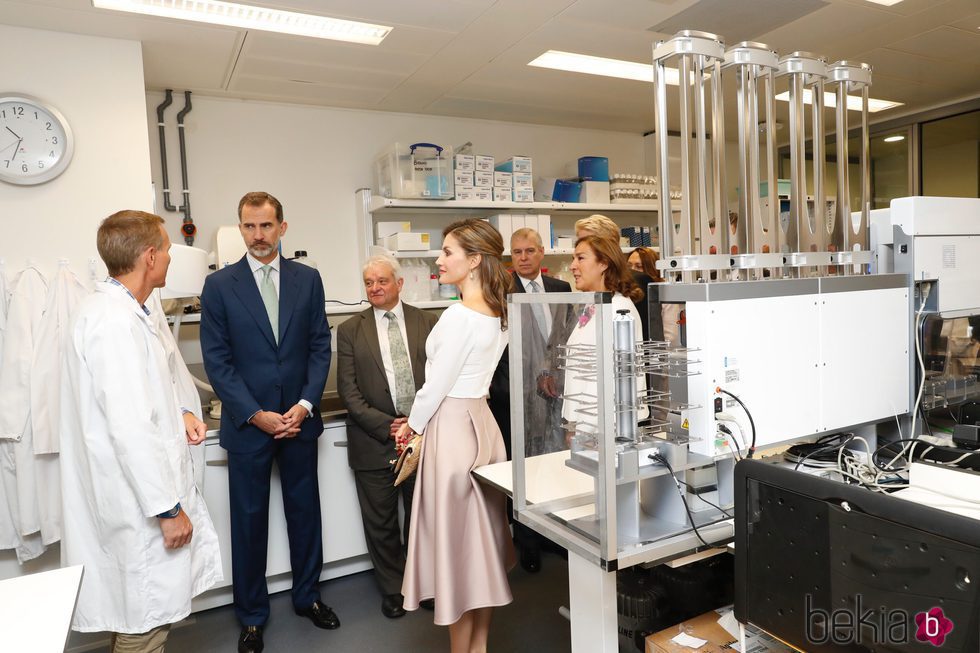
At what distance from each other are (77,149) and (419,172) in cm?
173

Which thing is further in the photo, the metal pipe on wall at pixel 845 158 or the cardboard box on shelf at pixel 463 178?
the cardboard box on shelf at pixel 463 178

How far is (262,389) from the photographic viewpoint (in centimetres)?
254

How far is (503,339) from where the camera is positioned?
2.08m

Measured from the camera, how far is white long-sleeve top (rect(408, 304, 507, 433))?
1.93 metres

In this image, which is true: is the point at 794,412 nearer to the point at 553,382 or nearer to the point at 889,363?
the point at 889,363

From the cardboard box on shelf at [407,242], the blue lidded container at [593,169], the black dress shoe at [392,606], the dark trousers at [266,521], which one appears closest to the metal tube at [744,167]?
the dark trousers at [266,521]

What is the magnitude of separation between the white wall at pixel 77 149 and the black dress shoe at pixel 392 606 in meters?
1.33

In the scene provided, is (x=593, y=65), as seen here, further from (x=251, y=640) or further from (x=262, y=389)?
(x=251, y=640)

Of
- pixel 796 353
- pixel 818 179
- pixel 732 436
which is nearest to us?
pixel 732 436

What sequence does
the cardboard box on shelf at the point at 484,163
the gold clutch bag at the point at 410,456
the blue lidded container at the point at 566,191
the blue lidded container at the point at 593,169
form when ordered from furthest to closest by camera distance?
the blue lidded container at the point at 593,169
the blue lidded container at the point at 566,191
the cardboard box on shelf at the point at 484,163
the gold clutch bag at the point at 410,456

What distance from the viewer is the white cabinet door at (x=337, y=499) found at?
9.71 feet

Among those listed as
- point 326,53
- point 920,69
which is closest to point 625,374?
point 326,53

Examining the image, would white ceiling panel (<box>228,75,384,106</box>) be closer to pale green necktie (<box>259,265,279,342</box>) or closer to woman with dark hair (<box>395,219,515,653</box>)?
pale green necktie (<box>259,265,279,342</box>)

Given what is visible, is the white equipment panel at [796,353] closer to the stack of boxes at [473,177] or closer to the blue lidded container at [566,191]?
the stack of boxes at [473,177]
